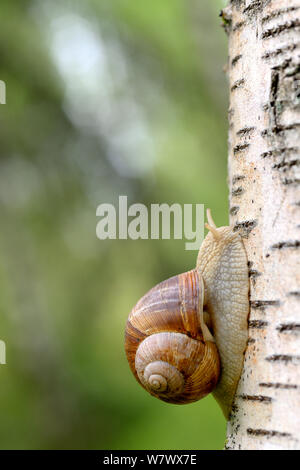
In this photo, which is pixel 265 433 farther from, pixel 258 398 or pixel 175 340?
pixel 175 340

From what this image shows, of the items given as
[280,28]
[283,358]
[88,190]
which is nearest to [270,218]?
[283,358]

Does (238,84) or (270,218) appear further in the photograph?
(238,84)

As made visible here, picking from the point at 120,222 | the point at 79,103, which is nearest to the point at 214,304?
the point at 120,222

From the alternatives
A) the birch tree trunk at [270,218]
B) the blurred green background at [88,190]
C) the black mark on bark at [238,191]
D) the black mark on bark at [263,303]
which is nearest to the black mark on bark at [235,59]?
the birch tree trunk at [270,218]

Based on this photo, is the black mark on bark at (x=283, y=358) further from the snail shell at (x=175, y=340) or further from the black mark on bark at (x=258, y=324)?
the snail shell at (x=175, y=340)

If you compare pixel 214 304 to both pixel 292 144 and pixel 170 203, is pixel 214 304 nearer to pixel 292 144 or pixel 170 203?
pixel 292 144

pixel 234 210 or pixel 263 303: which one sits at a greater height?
pixel 234 210

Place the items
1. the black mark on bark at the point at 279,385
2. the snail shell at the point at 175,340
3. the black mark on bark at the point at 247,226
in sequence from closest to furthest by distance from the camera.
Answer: the black mark on bark at the point at 279,385 < the black mark on bark at the point at 247,226 < the snail shell at the point at 175,340
